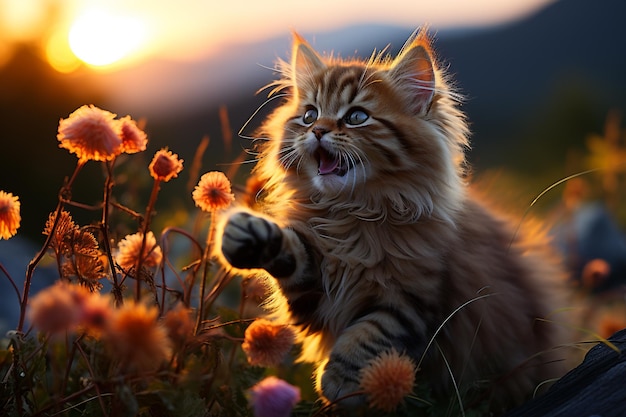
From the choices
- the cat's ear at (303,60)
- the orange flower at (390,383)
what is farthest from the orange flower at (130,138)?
the cat's ear at (303,60)

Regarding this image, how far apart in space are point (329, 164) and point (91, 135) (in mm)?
801

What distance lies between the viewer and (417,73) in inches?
77.7

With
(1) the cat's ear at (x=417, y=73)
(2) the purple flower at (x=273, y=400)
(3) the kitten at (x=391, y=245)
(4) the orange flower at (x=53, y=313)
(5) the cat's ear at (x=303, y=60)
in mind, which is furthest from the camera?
(5) the cat's ear at (x=303, y=60)

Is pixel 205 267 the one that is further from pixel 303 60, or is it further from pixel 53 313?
pixel 303 60

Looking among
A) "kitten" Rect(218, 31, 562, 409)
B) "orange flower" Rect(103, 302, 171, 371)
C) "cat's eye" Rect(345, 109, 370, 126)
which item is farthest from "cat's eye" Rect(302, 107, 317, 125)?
"orange flower" Rect(103, 302, 171, 371)

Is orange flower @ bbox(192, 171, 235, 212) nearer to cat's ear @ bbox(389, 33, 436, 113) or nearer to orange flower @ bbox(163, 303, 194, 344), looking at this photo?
orange flower @ bbox(163, 303, 194, 344)

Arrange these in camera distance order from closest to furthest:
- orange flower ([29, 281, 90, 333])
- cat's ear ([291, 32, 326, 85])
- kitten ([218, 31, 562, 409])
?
orange flower ([29, 281, 90, 333]) < kitten ([218, 31, 562, 409]) < cat's ear ([291, 32, 326, 85])

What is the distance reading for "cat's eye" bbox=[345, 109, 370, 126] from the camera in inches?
75.7

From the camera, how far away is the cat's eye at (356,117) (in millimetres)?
1922

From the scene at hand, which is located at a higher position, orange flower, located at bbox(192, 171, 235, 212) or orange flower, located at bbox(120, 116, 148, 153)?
orange flower, located at bbox(120, 116, 148, 153)

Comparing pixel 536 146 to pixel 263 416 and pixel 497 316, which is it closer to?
pixel 497 316

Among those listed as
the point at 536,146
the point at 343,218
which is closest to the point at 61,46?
the point at 343,218

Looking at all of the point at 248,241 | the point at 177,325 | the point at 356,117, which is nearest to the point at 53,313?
the point at 177,325

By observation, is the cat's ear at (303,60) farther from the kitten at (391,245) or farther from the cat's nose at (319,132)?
the cat's nose at (319,132)
